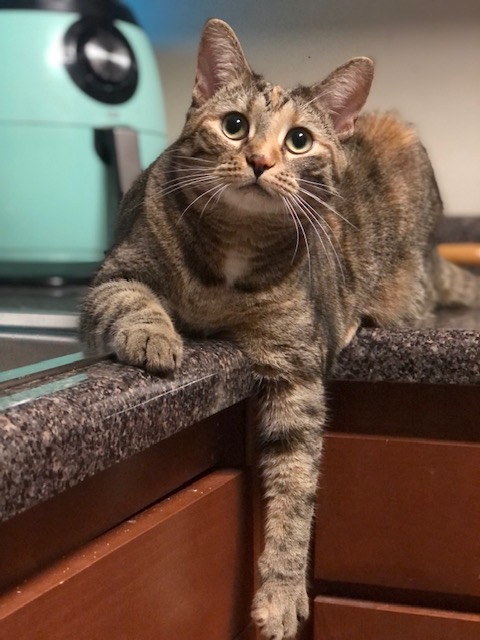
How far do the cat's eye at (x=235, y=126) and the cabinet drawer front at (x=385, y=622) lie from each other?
573mm

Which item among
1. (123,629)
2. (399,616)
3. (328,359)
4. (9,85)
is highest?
(9,85)

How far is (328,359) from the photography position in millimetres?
938

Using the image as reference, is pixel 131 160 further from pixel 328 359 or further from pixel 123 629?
pixel 123 629

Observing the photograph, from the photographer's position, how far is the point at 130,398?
25.1 inches

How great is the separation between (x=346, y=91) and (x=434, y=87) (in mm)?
738

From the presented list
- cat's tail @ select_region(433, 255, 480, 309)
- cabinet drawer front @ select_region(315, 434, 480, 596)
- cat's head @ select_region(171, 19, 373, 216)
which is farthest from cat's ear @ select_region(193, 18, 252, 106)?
cat's tail @ select_region(433, 255, 480, 309)

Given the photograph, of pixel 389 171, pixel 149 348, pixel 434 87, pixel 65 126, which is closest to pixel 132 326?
pixel 149 348

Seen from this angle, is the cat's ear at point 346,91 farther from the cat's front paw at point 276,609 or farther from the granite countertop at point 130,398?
the cat's front paw at point 276,609

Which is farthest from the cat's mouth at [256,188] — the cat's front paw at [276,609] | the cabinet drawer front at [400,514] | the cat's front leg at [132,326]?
the cat's front paw at [276,609]

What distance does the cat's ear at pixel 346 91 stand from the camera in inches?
38.8

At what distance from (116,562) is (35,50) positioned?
906 mm

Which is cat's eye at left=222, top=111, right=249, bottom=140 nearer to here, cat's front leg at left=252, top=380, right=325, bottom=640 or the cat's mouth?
the cat's mouth

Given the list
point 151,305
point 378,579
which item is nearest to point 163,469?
point 151,305

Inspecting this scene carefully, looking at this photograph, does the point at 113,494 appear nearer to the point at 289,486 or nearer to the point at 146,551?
the point at 146,551
